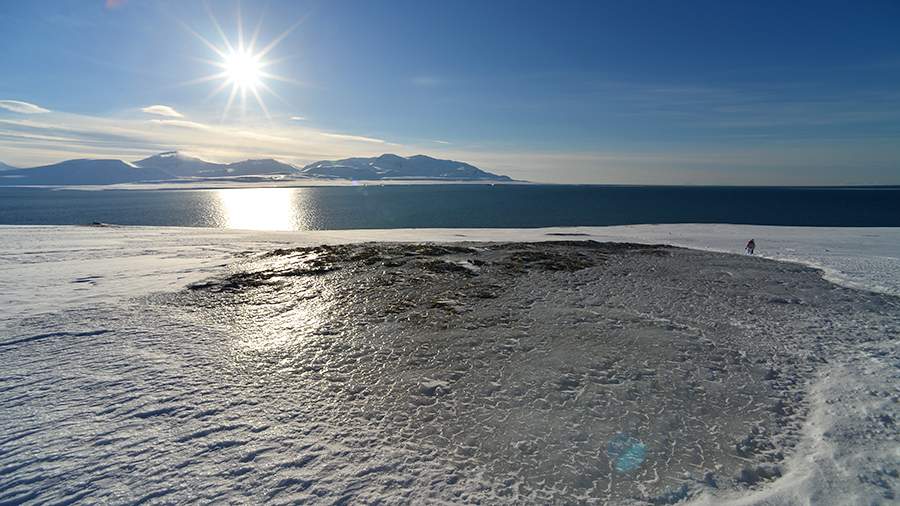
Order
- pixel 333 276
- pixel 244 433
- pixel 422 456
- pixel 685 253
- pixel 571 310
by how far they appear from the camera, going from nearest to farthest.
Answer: pixel 422 456
pixel 244 433
pixel 571 310
pixel 333 276
pixel 685 253

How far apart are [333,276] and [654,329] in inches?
650

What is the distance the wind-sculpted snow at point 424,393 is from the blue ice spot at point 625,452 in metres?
0.04

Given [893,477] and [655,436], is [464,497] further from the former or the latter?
[893,477]

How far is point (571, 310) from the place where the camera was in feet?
56.7

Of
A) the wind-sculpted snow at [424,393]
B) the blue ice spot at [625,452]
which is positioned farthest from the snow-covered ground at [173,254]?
the blue ice spot at [625,452]

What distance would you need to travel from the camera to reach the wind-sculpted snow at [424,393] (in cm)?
746

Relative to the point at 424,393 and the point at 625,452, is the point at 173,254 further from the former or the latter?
the point at 625,452

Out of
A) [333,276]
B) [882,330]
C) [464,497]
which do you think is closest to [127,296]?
[333,276]

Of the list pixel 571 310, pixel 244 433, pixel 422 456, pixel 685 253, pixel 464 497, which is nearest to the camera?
pixel 464 497

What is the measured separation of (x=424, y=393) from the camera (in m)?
10.7

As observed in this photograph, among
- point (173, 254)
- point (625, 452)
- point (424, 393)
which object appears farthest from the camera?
point (173, 254)

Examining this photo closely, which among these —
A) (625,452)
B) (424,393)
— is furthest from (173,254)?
(625,452)

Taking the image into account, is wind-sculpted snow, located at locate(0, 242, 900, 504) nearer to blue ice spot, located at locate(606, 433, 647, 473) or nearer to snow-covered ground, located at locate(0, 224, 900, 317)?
blue ice spot, located at locate(606, 433, 647, 473)

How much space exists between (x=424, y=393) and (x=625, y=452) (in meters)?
4.91
